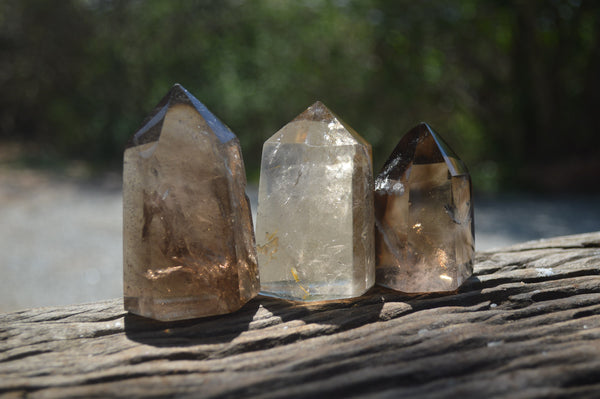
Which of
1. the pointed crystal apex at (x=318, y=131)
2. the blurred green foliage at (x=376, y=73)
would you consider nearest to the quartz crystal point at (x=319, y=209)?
the pointed crystal apex at (x=318, y=131)

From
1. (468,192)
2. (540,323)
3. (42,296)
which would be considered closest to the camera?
(540,323)

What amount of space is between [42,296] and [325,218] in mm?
2277

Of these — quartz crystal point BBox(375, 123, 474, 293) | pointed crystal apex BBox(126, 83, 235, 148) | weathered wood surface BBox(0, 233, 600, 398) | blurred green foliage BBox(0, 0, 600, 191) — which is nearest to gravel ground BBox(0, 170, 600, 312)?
blurred green foliage BBox(0, 0, 600, 191)

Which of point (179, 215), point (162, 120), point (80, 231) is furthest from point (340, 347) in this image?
point (80, 231)

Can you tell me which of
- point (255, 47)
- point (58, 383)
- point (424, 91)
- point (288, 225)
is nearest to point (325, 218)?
point (288, 225)

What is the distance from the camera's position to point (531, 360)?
912 mm

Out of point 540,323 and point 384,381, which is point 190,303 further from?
point 540,323

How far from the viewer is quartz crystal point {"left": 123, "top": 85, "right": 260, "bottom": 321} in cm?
106

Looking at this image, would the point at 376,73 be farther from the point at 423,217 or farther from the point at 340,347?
the point at 340,347

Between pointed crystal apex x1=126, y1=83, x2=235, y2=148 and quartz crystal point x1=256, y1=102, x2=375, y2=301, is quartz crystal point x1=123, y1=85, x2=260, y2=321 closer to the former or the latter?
pointed crystal apex x1=126, y1=83, x2=235, y2=148

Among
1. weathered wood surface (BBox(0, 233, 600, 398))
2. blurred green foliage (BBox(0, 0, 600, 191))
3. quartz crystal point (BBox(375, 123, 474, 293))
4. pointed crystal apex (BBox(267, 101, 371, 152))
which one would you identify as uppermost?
blurred green foliage (BBox(0, 0, 600, 191))

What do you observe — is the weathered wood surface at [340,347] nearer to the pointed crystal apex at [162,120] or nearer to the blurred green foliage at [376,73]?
the pointed crystal apex at [162,120]

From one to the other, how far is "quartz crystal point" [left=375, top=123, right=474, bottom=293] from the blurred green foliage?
3648mm

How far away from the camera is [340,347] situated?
3.22 ft
